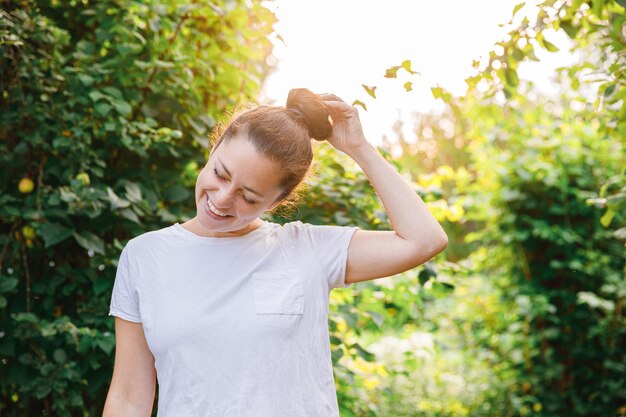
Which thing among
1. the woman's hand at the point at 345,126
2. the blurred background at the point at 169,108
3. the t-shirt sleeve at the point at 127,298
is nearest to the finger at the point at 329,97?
the woman's hand at the point at 345,126

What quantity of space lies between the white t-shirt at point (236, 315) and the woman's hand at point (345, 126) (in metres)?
0.20

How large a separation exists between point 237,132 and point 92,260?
87 centimetres

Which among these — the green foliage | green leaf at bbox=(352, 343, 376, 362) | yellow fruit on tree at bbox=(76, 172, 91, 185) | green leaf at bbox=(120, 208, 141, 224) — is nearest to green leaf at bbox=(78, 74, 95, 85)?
the green foliage

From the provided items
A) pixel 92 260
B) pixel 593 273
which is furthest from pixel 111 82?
pixel 593 273

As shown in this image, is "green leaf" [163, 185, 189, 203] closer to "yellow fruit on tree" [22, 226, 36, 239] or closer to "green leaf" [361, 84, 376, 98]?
"yellow fruit on tree" [22, 226, 36, 239]

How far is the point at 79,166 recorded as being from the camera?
6.79 ft

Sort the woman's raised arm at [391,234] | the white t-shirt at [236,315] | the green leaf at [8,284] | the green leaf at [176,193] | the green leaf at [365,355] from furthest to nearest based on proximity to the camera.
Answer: the green leaf at [365,355] < the green leaf at [176,193] < the green leaf at [8,284] < the woman's raised arm at [391,234] < the white t-shirt at [236,315]

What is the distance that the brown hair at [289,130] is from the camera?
139cm

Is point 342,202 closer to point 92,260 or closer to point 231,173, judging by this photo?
point 92,260

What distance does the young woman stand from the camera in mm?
1317

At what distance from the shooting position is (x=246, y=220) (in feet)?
4.66

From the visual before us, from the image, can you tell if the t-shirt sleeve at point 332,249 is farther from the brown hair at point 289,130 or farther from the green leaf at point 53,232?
the green leaf at point 53,232

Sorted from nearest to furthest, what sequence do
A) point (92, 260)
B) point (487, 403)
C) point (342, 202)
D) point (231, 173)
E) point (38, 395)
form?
1. point (231, 173)
2. point (38, 395)
3. point (92, 260)
4. point (342, 202)
5. point (487, 403)

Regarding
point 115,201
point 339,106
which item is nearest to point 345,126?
point 339,106
